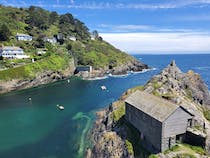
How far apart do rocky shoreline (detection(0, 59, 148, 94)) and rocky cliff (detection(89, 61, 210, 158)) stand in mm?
67452

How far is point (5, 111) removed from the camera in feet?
259

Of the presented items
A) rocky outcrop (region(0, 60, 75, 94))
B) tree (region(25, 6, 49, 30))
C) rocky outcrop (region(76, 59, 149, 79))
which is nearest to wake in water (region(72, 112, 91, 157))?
rocky outcrop (region(0, 60, 75, 94))

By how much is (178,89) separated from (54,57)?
109 meters

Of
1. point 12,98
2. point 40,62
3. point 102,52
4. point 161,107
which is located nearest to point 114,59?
point 102,52

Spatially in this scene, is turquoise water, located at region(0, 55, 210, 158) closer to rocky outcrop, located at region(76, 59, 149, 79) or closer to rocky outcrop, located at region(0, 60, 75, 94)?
rocky outcrop, located at region(0, 60, 75, 94)

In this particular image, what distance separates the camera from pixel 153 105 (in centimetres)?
3769

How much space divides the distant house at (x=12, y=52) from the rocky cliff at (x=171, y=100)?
88.9 metres

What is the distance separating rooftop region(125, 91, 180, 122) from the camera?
34219mm

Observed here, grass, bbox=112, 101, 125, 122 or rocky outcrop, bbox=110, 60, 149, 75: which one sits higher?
rocky outcrop, bbox=110, 60, 149, 75

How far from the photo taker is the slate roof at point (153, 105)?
3422 centimetres

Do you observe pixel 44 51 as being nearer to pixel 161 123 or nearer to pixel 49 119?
pixel 49 119

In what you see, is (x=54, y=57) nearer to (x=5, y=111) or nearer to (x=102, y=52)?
(x=102, y=52)

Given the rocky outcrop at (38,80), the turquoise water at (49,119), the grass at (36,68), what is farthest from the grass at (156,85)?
the grass at (36,68)

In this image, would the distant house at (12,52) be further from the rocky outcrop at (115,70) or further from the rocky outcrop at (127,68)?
the rocky outcrop at (127,68)
